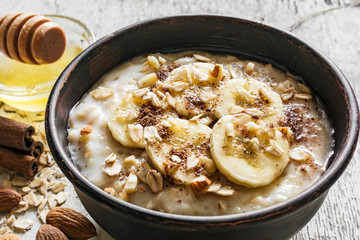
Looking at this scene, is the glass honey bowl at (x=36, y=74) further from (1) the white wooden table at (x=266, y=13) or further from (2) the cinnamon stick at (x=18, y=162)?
(2) the cinnamon stick at (x=18, y=162)

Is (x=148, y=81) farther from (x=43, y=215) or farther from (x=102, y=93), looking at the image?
(x=43, y=215)

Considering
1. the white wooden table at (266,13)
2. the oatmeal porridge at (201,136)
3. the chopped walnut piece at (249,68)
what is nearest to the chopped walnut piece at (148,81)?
the oatmeal porridge at (201,136)

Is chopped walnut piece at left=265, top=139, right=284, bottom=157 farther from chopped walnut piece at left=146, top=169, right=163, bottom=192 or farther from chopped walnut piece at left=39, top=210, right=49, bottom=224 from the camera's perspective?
chopped walnut piece at left=39, top=210, right=49, bottom=224

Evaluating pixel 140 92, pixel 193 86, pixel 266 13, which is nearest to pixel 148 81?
pixel 140 92

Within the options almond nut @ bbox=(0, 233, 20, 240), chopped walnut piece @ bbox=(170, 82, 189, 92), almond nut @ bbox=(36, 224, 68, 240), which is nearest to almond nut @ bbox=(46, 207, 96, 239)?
almond nut @ bbox=(36, 224, 68, 240)

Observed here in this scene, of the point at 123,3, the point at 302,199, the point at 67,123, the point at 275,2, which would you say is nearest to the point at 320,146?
the point at 302,199

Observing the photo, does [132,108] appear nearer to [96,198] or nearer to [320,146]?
[96,198]
